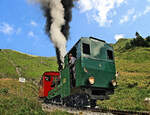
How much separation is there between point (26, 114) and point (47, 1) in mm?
14051

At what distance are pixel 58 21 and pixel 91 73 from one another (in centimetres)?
964

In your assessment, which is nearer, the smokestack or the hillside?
the smokestack

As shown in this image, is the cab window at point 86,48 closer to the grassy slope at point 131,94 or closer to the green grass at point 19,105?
the green grass at point 19,105

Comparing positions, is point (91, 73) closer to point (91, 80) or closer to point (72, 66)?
point (91, 80)

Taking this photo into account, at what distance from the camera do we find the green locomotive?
26.4 feet

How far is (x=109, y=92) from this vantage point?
8.78 m

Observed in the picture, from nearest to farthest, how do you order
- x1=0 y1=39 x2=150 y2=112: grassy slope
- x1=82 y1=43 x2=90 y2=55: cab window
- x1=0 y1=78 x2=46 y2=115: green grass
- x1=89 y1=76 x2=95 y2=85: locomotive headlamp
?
x1=0 y1=78 x2=46 y2=115: green grass → x1=89 y1=76 x2=95 y2=85: locomotive headlamp → x1=82 y1=43 x2=90 y2=55: cab window → x1=0 y1=39 x2=150 y2=112: grassy slope

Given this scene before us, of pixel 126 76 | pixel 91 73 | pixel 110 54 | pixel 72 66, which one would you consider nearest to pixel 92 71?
pixel 91 73

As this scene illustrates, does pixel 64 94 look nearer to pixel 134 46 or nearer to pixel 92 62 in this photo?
pixel 92 62

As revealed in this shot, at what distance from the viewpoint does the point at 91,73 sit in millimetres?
8250

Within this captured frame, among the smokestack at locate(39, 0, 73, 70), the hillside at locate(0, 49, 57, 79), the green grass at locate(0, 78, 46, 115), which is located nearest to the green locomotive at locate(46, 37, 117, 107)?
the green grass at locate(0, 78, 46, 115)

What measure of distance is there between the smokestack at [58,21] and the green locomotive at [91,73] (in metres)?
5.59

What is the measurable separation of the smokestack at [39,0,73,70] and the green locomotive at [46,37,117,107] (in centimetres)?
559

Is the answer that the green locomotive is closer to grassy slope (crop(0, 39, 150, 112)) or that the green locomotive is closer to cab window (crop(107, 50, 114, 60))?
cab window (crop(107, 50, 114, 60))
